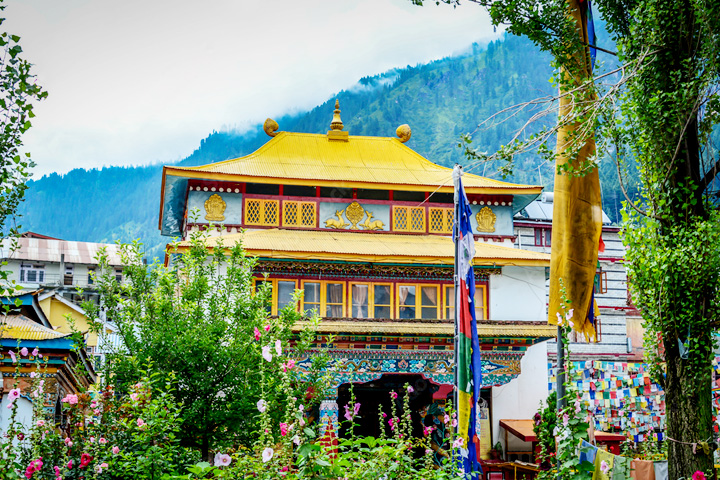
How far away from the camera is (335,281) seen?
19.0m

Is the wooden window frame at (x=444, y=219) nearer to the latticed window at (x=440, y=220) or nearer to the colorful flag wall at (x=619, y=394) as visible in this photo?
the latticed window at (x=440, y=220)

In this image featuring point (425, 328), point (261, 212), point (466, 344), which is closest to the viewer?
A: point (466, 344)

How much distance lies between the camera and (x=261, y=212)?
67.2 ft

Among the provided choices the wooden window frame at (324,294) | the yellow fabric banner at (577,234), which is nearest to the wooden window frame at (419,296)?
the wooden window frame at (324,294)

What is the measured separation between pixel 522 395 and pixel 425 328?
4057 millimetres

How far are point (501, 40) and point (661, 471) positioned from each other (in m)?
139

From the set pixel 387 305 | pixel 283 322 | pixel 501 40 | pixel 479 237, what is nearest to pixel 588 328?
pixel 283 322

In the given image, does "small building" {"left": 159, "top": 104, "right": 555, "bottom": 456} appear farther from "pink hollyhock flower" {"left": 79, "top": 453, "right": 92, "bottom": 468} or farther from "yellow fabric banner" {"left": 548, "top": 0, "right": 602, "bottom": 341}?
"pink hollyhock flower" {"left": 79, "top": 453, "right": 92, "bottom": 468}

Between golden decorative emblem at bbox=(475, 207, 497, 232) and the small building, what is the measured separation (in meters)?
0.03

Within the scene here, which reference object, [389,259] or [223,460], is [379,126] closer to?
[389,259]

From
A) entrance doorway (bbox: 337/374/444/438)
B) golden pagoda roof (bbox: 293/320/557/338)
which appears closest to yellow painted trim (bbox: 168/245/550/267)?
golden pagoda roof (bbox: 293/320/557/338)

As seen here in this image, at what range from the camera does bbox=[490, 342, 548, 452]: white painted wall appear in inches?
763

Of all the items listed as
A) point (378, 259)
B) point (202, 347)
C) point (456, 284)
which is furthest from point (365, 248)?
point (202, 347)

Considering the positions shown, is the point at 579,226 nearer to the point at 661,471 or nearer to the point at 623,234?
the point at 623,234
